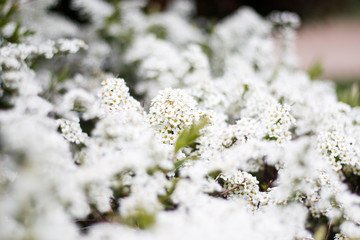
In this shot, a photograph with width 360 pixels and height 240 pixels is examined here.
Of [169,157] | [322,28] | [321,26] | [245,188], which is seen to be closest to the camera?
[169,157]

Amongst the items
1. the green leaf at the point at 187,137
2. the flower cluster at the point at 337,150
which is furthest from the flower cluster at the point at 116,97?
the flower cluster at the point at 337,150

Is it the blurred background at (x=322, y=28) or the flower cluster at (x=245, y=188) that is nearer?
the flower cluster at (x=245, y=188)

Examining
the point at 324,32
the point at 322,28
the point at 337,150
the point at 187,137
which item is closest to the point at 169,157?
the point at 187,137

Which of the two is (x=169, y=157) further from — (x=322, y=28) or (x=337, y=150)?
(x=322, y=28)

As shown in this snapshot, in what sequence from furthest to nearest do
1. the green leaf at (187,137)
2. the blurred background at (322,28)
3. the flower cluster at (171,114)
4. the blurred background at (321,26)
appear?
1. the blurred background at (322,28)
2. the blurred background at (321,26)
3. the flower cluster at (171,114)
4. the green leaf at (187,137)

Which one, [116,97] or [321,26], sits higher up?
[116,97]

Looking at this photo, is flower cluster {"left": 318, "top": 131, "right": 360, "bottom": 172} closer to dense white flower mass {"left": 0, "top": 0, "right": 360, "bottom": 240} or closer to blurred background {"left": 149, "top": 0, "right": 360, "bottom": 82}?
dense white flower mass {"left": 0, "top": 0, "right": 360, "bottom": 240}

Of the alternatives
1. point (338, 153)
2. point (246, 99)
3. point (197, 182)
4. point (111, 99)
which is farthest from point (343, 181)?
point (111, 99)

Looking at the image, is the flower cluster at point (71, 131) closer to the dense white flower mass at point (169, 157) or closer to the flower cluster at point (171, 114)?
the dense white flower mass at point (169, 157)

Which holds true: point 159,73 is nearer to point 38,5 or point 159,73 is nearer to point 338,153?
point 338,153

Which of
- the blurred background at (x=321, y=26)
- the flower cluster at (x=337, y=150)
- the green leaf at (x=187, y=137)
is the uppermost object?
the flower cluster at (x=337, y=150)
